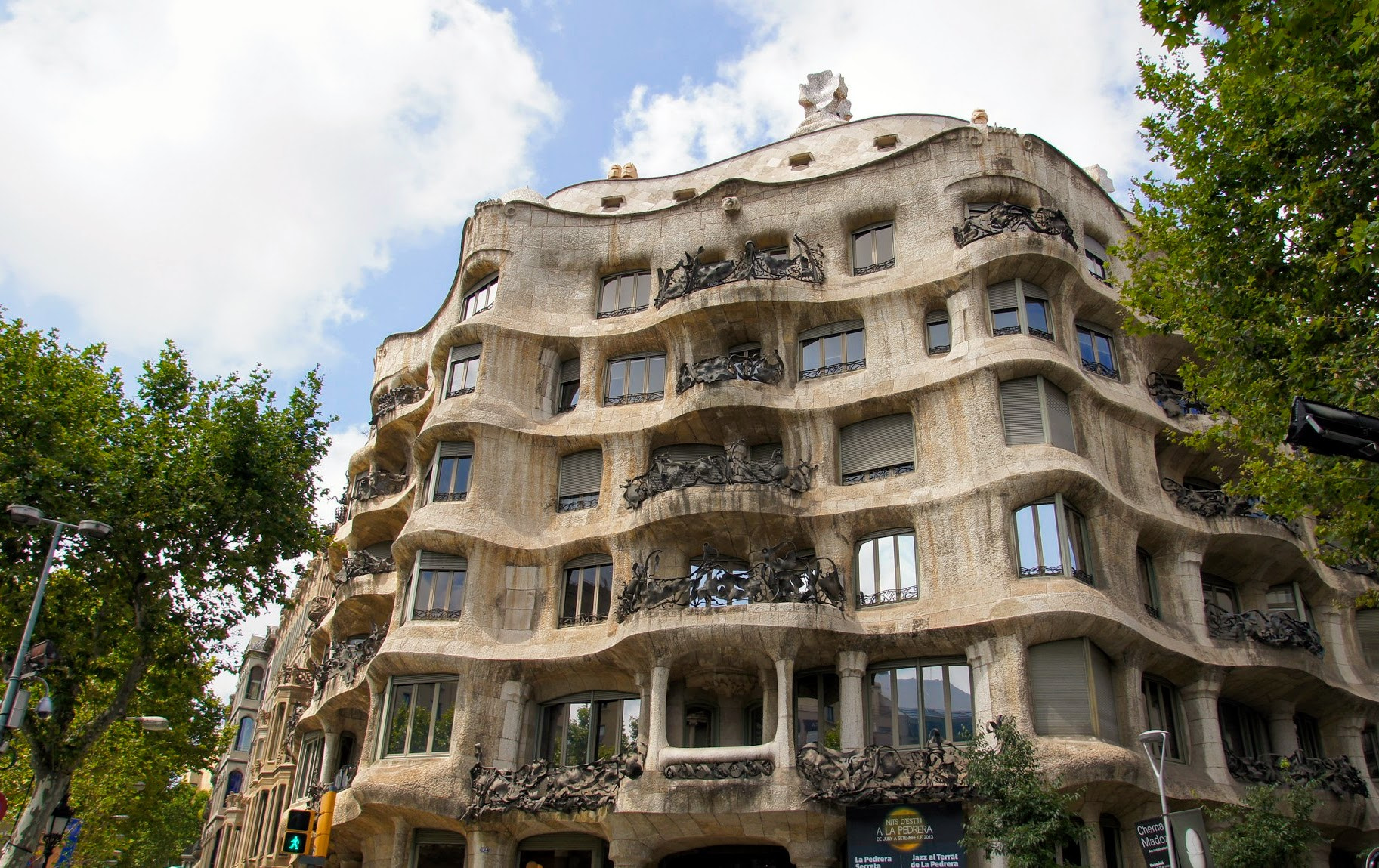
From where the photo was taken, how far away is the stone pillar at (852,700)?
2331cm

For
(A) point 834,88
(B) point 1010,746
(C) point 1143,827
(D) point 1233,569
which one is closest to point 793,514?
(B) point 1010,746

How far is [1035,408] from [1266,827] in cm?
986

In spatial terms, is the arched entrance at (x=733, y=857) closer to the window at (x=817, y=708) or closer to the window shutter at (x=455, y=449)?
the window at (x=817, y=708)

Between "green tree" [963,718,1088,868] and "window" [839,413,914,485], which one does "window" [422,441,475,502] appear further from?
"green tree" [963,718,1088,868]

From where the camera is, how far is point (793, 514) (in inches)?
1020

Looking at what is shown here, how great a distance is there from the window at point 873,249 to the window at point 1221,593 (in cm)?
1203

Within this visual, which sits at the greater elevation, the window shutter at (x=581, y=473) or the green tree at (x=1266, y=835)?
the window shutter at (x=581, y=473)

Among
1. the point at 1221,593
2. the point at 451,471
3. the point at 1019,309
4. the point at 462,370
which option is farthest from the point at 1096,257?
the point at 451,471

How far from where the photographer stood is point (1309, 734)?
28.4m

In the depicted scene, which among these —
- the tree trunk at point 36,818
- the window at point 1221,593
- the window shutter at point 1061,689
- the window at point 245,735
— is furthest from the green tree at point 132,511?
the window at point 245,735

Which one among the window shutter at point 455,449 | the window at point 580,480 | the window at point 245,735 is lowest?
the window at point 245,735

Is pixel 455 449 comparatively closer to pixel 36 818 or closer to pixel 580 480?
pixel 580 480

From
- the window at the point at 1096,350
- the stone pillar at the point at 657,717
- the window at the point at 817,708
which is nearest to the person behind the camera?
the stone pillar at the point at 657,717

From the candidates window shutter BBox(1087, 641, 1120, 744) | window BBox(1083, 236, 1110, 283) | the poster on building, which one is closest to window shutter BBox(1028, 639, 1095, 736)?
window shutter BBox(1087, 641, 1120, 744)
